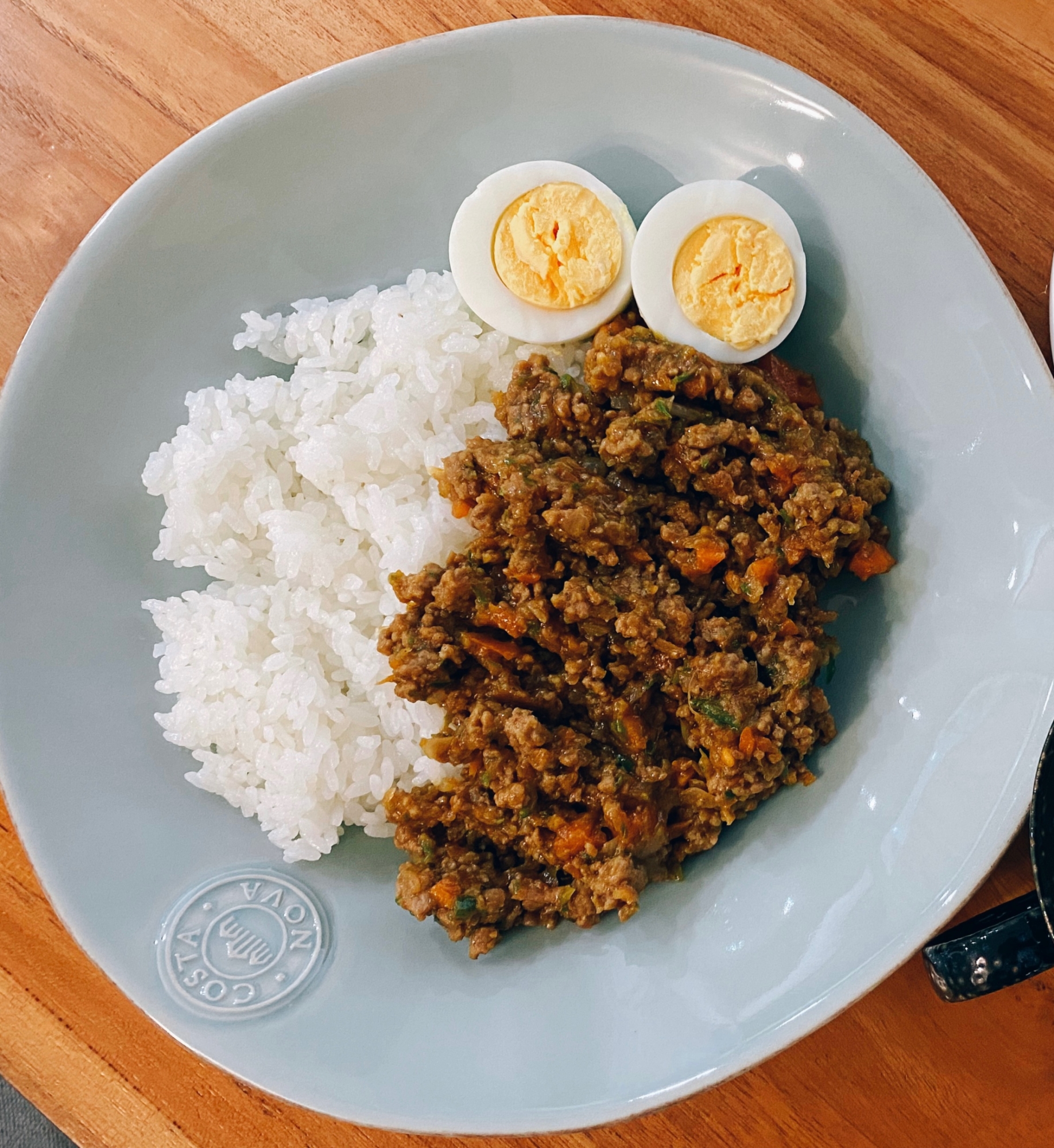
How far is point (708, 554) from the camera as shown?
1947 mm

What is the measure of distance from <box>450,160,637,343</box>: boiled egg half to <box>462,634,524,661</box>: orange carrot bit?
0.77 meters

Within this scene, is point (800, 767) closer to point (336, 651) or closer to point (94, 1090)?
point (336, 651)

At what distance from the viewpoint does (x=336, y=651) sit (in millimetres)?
2262

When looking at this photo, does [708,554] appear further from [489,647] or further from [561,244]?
[561,244]

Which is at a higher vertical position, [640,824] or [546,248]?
[546,248]

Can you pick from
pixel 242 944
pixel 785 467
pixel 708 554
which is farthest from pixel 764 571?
pixel 242 944

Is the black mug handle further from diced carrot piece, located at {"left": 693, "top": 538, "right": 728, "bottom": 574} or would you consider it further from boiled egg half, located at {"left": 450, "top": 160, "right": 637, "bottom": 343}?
boiled egg half, located at {"left": 450, "top": 160, "right": 637, "bottom": 343}

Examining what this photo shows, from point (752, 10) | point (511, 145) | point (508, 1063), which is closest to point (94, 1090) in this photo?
point (508, 1063)

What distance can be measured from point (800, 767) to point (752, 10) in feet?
6.23

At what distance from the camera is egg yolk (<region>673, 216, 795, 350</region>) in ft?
6.64

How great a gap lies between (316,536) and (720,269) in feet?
3.79

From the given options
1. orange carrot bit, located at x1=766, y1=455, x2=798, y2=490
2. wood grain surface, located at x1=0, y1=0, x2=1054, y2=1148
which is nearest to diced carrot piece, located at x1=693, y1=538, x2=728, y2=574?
orange carrot bit, located at x1=766, y1=455, x2=798, y2=490

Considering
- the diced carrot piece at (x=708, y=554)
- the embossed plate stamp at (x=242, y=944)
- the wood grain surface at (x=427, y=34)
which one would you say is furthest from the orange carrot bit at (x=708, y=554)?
the embossed plate stamp at (x=242, y=944)

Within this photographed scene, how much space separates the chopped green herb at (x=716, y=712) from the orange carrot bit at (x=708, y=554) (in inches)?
11.1
